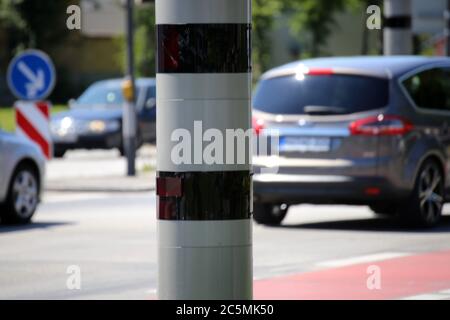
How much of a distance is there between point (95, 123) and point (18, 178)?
1547 cm

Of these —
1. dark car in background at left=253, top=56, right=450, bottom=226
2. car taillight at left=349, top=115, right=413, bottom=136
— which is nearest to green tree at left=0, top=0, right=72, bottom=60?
dark car in background at left=253, top=56, right=450, bottom=226

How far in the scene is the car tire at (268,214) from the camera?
14798mm

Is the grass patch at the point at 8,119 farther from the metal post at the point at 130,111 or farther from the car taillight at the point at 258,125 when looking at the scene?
the car taillight at the point at 258,125

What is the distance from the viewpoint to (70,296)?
9336 mm

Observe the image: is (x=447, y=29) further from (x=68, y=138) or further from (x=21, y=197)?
(x=21, y=197)

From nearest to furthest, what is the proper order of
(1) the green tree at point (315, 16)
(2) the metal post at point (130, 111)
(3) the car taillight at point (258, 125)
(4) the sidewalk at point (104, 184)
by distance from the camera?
1. (3) the car taillight at point (258, 125)
2. (4) the sidewalk at point (104, 184)
3. (2) the metal post at point (130, 111)
4. (1) the green tree at point (315, 16)

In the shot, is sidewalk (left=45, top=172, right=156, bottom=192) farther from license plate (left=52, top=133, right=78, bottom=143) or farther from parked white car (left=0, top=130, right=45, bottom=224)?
license plate (left=52, top=133, right=78, bottom=143)

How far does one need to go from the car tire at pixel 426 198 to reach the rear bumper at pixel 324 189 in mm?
163

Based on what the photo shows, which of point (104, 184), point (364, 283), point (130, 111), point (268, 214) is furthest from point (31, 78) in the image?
point (364, 283)

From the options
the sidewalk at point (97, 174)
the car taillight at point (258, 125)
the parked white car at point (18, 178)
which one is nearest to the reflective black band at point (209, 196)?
the car taillight at point (258, 125)

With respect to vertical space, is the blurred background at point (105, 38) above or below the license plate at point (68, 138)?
above
